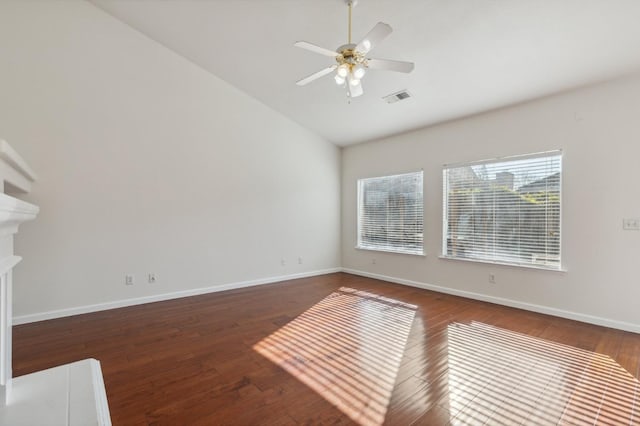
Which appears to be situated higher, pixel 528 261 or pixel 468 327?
pixel 528 261

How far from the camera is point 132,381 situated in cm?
230

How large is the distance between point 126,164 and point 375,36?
3667 millimetres

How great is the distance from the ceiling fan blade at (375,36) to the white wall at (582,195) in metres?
2.75

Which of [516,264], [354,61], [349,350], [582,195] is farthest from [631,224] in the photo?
[354,61]

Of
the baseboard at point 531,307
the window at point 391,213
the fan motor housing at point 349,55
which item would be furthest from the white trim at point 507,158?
the fan motor housing at point 349,55

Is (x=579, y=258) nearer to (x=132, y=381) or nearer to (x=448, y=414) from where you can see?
(x=448, y=414)

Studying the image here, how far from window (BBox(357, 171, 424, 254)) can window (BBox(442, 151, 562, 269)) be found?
1.87ft

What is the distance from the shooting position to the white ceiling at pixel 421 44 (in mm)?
2825

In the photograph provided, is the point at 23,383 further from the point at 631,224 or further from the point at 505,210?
the point at 631,224

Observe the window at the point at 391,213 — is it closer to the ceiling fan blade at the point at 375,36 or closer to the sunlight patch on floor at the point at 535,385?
the sunlight patch on floor at the point at 535,385

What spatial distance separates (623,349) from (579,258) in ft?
3.54

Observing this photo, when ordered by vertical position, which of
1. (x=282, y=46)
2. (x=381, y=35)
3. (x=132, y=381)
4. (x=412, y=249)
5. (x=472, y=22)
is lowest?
(x=132, y=381)

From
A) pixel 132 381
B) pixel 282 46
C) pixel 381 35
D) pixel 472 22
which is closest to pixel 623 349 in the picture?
pixel 472 22

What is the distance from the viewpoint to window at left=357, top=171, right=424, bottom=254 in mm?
5391
